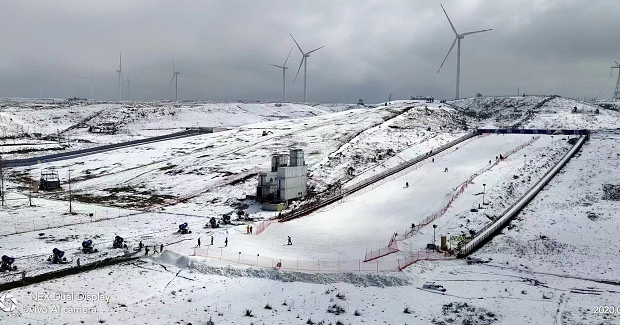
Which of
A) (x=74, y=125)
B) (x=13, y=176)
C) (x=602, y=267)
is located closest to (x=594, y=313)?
(x=602, y=267)

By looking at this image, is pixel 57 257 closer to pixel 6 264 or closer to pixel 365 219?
pixel 6 264

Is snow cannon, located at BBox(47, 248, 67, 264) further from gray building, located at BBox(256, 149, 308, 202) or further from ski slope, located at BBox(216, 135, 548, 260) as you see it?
gray building, located at BBox(256, 149, 308, 202)

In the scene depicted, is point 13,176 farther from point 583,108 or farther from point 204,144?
point 583,108

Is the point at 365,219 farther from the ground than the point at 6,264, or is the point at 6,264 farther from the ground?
the point at 365,219

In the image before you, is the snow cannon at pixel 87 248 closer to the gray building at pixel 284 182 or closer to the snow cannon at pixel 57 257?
the snow cannon at pixel 57 257

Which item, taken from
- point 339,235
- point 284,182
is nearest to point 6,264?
point 339,235

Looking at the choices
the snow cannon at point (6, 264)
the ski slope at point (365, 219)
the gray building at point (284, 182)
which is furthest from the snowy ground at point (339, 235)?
the gray building at point (284, 182)
